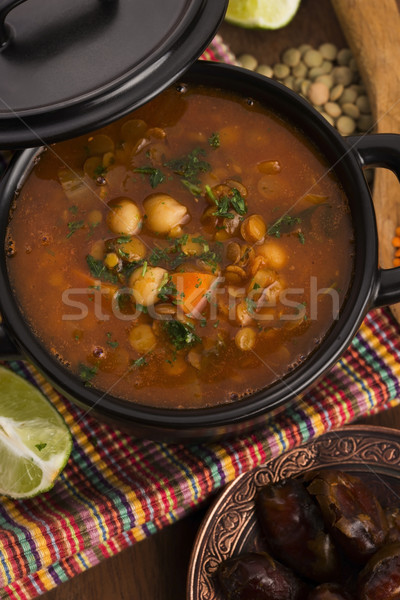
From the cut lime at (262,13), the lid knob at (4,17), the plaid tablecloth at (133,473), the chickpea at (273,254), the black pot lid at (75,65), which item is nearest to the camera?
the lid knob at (4,17)

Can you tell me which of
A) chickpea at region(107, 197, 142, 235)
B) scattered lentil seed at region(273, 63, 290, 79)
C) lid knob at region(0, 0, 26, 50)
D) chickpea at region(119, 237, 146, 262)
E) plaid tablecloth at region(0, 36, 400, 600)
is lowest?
plaid tablecloth at region(0, 36, 400, 600)

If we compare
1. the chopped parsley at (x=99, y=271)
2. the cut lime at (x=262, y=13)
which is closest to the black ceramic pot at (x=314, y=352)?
the chopped parsley at (x=99, y=271)

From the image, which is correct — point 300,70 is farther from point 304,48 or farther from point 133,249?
point 133,249

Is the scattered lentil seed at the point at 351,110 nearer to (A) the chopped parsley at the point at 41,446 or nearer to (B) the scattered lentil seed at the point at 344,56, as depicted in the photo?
(B) the scattered lentil seed at the point at 344,56

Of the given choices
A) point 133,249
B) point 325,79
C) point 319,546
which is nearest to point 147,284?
point 133,249

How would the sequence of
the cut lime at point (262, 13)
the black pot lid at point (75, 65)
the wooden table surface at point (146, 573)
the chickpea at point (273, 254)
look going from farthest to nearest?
the cut lime at point (262, 13) < the wooden table surface at point (146, 573) < the chickpea at point (273, 254) < the black pot lid at point (75, 65)

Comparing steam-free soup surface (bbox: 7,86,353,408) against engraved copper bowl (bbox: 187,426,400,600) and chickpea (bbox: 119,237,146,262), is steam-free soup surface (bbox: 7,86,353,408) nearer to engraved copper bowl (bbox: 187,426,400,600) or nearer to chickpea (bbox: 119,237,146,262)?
chickpea (bbox: 119,237,146,262)

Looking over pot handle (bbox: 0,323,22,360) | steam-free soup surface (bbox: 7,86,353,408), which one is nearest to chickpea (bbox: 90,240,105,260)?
steam-free soup surface (bbox: 7,86,353,408)
